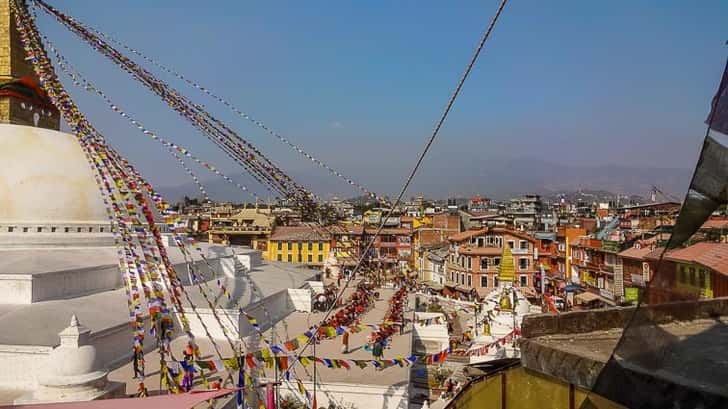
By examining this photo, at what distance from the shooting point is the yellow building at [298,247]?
3728 centimetres

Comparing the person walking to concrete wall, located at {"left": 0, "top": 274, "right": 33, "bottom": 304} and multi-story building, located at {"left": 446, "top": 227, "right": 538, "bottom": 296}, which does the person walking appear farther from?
multi-story building, located at {"left": 446, "top": 227, "right": 538, "bottom": 296}

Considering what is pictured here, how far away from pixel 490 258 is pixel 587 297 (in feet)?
16.1

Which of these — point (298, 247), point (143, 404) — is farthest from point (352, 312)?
point (298, 247)

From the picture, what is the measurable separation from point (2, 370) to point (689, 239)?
9.02m

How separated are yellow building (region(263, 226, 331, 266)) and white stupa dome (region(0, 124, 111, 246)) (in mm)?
24182

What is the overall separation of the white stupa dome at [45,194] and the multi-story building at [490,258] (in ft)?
62.2

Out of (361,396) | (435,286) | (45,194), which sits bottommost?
(435,286)

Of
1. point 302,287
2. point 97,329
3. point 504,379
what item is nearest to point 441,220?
point 302,287

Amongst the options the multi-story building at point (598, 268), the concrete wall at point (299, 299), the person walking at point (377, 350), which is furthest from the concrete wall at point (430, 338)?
the multi-story building at point (598, 268)

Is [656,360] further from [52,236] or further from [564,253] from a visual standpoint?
[564,253]

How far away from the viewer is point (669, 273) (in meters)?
1.46

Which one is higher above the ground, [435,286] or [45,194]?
[45,194]

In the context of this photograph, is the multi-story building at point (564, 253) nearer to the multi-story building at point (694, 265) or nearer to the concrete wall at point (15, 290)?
the concrete wall at point (15, 290)

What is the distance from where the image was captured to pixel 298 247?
3753 centimetres
